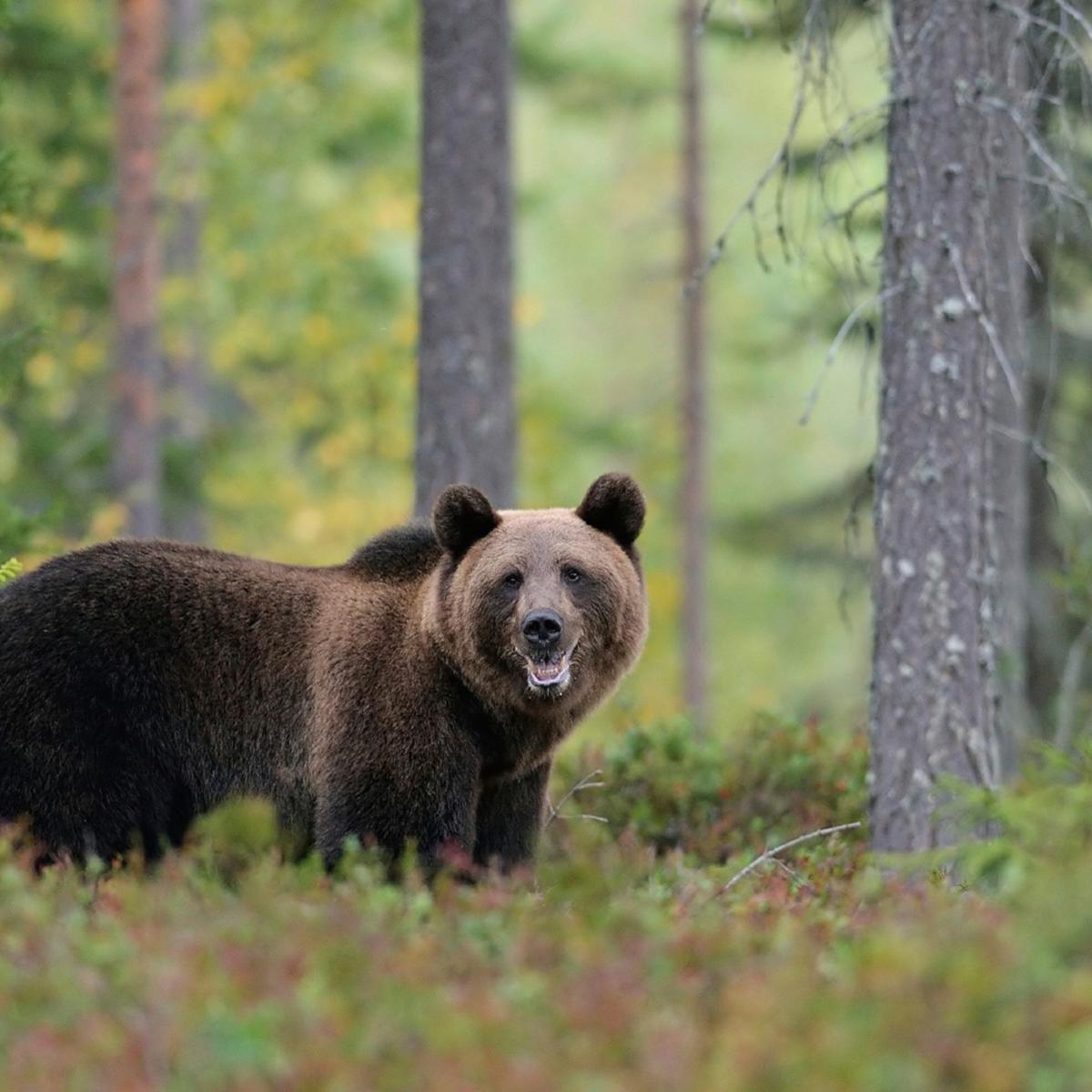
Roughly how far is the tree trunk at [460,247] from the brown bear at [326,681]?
2.74 metres

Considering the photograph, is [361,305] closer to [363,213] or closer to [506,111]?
[363,213]

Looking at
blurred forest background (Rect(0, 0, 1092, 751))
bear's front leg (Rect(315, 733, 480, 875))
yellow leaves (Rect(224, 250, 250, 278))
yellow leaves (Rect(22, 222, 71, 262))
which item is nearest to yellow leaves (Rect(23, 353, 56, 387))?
blurred forest background (Rect(0, 0, 1092, 751))

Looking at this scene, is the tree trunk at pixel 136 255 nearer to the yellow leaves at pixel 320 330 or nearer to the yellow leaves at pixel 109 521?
the yellow leaves at pixel 109 521

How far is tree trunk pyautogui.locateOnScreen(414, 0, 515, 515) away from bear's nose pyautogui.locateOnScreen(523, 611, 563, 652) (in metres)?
3.31

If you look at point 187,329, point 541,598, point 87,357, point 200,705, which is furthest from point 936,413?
point 187,329

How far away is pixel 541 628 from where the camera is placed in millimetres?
6863

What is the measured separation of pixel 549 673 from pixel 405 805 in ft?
2.51

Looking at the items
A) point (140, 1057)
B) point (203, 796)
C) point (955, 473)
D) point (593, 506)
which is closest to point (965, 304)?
point (955, 473)

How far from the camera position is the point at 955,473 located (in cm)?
764

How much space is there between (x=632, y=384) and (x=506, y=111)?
2045cm

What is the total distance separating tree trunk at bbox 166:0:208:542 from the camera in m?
18.8

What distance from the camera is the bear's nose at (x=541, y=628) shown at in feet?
22.4

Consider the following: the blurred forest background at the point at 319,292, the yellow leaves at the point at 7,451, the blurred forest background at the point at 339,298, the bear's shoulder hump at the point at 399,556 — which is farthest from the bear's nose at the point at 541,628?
the yellow leaves at the point at 7,451

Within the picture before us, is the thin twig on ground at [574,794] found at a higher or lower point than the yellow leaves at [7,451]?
lower
